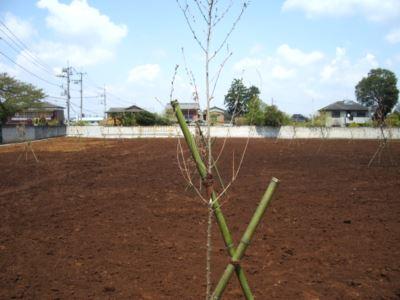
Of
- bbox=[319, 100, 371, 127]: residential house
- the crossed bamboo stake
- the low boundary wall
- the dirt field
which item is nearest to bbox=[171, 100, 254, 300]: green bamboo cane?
the crossed bamboo stake

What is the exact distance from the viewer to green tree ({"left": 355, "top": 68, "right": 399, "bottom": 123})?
6119 cm

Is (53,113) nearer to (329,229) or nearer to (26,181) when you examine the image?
(26,181)

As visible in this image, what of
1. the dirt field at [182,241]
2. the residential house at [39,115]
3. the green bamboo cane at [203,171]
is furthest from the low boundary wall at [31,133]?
the green bamboo cane at [203,171]

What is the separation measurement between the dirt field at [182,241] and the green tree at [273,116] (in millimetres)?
33350

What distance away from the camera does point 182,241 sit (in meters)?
5.33

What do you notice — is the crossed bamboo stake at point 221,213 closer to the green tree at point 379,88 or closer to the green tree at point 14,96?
the green tree at point 14,96

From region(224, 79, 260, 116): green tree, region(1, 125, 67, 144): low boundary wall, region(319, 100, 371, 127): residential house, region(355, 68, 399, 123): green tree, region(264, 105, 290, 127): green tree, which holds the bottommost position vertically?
region(1, 125, 67, 144): low boundary wall

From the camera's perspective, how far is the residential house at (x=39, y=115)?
173ft

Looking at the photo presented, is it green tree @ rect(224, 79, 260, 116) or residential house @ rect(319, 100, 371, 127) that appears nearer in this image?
green tree @ rect(224, 79, 260, 116)

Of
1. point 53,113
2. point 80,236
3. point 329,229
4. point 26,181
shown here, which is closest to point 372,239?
point 329,229

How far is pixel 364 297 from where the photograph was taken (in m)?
3.65

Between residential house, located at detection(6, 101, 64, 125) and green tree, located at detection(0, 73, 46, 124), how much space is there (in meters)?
1.44

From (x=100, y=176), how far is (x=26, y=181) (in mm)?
2217

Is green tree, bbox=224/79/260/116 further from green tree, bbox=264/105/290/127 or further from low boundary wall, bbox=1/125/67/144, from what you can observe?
green tree, bbox=264/105/290/127
